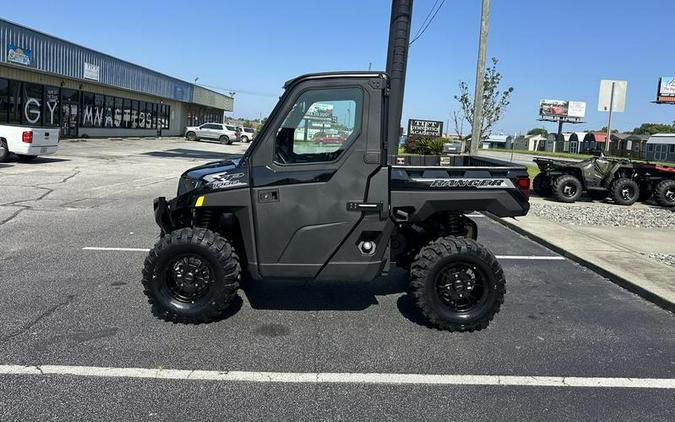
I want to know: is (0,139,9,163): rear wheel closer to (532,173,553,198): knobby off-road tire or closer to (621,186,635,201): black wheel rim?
(532,173,553,198): knobby off-road tire

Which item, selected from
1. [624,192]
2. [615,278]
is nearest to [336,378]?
[615,278]

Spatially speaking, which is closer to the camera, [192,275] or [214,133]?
[192,275]

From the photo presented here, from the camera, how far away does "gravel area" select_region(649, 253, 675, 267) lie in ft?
24.6

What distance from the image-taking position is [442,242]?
4.67 metres

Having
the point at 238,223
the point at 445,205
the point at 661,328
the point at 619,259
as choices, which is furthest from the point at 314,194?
the point at 619,259

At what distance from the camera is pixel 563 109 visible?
112 metres

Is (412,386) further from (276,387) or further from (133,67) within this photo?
(133,67)

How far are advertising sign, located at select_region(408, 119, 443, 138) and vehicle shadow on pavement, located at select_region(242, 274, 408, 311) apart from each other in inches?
882

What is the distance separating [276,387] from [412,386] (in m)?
0.92

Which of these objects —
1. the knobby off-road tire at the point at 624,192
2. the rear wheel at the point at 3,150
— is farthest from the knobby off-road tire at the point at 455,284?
the rear wheel at the point at 3,150

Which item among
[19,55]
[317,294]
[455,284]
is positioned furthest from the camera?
[19,55]

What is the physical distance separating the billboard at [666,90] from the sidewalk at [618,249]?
265 ft

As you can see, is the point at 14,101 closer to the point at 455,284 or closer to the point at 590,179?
the point at 590,179

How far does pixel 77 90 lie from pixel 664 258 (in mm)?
32150
